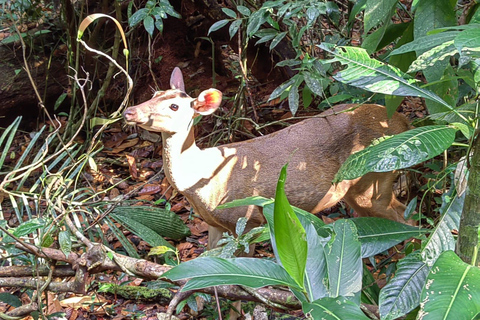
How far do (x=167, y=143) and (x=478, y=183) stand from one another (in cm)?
223

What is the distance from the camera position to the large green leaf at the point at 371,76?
5.14 ft

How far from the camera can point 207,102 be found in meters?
3.47

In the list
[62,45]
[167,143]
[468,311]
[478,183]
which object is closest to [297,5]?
[167,143]

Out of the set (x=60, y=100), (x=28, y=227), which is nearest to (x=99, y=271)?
(x=28, y=227)

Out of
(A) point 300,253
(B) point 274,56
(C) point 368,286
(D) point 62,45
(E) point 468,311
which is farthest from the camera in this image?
(D) point 62,45

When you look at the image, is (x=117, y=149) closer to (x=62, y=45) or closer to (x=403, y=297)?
(x=62, y=45)

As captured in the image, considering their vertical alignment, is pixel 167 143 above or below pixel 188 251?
above

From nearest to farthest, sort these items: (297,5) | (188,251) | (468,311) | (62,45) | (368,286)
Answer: (468,311)
(368,286)
(297,5)
(188,251)
(62,45)

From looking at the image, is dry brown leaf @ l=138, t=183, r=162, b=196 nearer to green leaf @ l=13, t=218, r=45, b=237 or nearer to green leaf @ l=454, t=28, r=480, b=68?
green leaf @ l=13, t=218, r=45, b=237

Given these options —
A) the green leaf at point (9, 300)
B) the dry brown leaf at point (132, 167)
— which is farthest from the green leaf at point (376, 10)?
the dry brown leaf at point (132, 167)

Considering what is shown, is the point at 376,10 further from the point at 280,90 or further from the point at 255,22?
the point at 280,90

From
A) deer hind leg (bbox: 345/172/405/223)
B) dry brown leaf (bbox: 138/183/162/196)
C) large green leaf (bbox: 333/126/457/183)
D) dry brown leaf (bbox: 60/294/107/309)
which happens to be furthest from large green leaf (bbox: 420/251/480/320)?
dry brown leaf (bbox: 138/183/162/196)

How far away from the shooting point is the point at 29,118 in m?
6.30

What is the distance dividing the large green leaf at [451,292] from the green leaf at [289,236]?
280 mm
